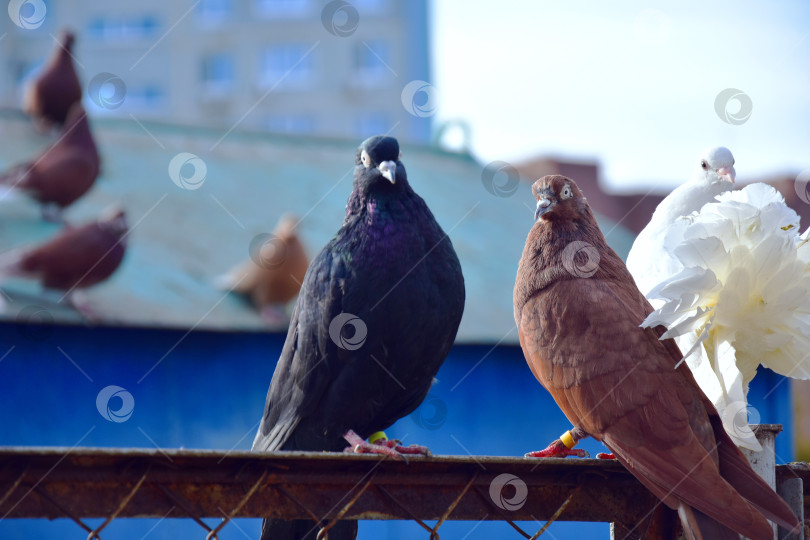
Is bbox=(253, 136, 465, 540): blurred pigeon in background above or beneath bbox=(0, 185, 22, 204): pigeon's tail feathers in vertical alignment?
beneath

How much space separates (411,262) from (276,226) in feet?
21.0

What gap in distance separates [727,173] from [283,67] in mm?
35580

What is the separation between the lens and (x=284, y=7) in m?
38.3

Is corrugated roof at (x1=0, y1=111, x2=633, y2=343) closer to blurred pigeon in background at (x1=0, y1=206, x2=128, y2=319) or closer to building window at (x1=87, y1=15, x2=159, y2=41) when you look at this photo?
blurred pigeon in background at (x1=0, y1=206, x2=128, y2=319)

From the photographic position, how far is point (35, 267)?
7.80m

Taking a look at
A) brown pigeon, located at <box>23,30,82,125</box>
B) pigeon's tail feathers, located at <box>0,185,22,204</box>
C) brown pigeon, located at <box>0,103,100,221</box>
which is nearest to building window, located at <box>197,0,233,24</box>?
brown pigeon, located at <box>23,30,82,125</box>

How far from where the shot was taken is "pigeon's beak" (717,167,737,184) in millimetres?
3969

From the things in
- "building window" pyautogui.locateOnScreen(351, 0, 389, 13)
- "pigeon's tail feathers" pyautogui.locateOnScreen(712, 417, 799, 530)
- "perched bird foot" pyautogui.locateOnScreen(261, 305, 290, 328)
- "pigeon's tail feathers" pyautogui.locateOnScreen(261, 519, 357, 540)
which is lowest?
"perched bird foot" pyautogui.locateOnScreen(261, 305, 290, 328)

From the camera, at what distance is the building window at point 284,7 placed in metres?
38.3

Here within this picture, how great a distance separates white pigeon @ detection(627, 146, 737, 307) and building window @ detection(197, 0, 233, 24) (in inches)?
1405

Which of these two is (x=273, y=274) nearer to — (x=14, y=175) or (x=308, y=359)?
(x=14, y=175)

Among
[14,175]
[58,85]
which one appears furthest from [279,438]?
[58,85]

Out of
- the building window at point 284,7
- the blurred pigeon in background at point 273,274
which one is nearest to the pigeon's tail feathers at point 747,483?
the blurred pigeon in background at point 273,274

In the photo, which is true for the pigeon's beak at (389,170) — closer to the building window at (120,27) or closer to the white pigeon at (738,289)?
the white pigeon at (738,289)
